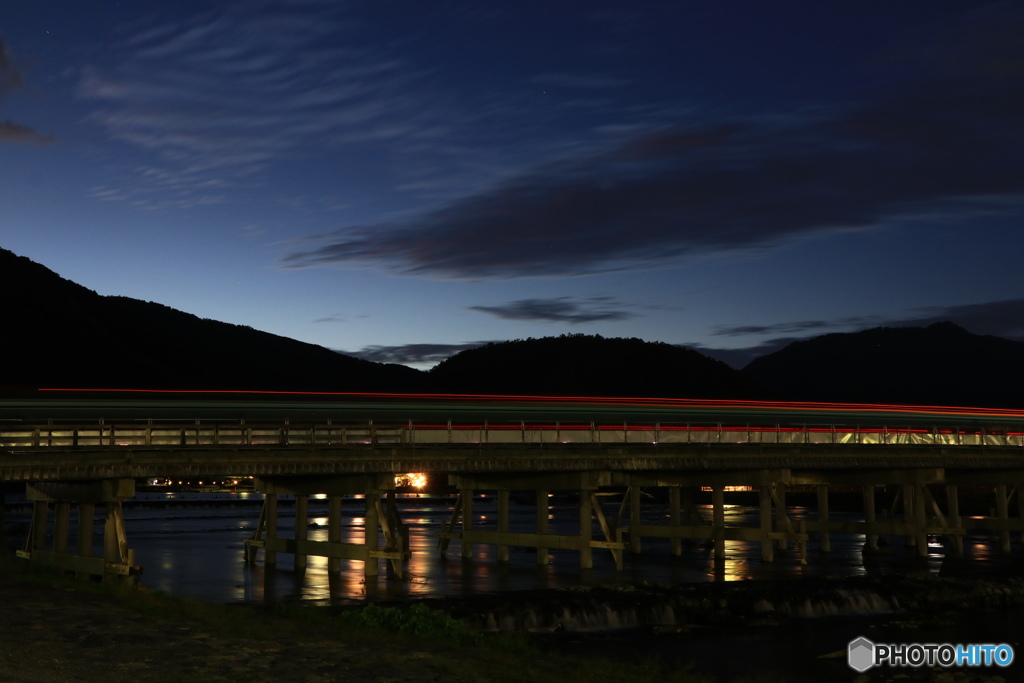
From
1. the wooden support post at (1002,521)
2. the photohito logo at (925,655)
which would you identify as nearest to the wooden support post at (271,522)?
the photohito logo at (925,655)

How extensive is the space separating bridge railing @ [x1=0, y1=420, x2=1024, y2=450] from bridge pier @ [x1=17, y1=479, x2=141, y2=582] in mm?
1432

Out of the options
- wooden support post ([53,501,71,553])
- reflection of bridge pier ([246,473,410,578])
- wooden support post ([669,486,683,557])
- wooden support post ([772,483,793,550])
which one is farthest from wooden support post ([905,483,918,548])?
wooden support post ([53,501,71,553])

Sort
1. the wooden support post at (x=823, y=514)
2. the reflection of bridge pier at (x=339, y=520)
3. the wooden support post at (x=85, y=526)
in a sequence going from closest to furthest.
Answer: the wooden support post at (x=85, y=526) → the reflection of bridge pier at (x=339, y=520) → the wooden support post at (x=823, y=514)

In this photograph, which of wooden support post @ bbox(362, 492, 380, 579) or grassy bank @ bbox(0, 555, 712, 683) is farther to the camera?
wooden support post @ bbox(362, 492, 380, 579)

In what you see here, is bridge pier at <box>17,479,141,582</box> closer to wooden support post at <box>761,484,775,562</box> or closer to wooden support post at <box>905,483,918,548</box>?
wooden support post at <box>761,484,775,562</box>

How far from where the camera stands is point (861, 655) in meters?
28.6

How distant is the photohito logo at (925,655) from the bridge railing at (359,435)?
1638cm

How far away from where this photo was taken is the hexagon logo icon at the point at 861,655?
27.3 m

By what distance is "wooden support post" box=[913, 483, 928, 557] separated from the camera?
54.8m

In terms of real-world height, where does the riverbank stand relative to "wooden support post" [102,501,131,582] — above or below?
below

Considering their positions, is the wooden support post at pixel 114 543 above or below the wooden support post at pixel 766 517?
above

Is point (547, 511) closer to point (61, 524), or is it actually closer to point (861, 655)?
point (861, 655)

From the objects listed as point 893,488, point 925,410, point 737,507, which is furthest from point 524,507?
point 925,410

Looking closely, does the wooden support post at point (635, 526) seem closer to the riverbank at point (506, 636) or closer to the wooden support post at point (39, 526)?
the riverbank at point (506, 636)
